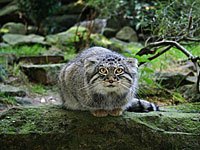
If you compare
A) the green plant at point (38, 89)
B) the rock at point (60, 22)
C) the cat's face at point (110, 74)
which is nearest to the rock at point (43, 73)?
the green plant at point (38, 89)

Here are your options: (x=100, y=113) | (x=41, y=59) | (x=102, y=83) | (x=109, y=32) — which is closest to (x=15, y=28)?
(x=109, y=32)

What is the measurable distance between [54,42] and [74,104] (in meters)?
8.10

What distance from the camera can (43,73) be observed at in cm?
801

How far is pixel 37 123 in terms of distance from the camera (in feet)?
12.7

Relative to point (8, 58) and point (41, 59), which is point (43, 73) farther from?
point (8, 58)

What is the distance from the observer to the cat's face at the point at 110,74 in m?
3.43

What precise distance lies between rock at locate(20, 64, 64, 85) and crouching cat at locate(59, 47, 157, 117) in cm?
378

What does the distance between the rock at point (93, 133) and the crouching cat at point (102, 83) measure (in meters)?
0.14

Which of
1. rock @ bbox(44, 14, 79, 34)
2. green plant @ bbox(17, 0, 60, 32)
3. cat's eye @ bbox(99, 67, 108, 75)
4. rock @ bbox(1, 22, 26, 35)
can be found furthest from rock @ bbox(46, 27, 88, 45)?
cat's eye @ bbox(99, 67, 108, 75)

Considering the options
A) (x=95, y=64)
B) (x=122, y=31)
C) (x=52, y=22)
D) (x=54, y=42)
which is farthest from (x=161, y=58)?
(x=52, y=22)

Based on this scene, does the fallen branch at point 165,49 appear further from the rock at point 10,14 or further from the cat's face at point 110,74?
the rock at point 10,14

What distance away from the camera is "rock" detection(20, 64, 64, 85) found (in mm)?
7938

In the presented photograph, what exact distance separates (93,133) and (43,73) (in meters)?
4.39

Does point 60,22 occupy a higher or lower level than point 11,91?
higher
